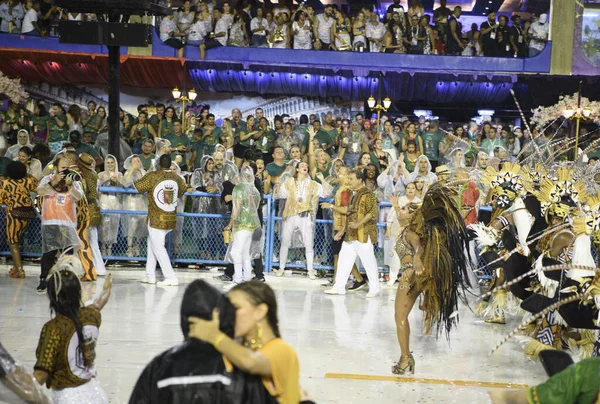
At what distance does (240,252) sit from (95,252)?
1.88 metres

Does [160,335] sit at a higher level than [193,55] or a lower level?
lower

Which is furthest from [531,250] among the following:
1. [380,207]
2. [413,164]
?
[413,164]

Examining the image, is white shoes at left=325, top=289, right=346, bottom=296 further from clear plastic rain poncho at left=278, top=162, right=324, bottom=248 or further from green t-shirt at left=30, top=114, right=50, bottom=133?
green t-shirt at left=30, top=114, right=50, bottom=133

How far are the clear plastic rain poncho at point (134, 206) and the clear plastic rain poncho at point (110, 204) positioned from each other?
0.09 m

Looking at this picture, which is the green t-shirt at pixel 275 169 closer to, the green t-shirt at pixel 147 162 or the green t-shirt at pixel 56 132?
the green t-shirt at pixel 147 162

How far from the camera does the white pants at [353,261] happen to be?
11148 millimetres

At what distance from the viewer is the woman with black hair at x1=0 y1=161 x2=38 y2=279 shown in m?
11.5

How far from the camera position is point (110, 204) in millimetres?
12531

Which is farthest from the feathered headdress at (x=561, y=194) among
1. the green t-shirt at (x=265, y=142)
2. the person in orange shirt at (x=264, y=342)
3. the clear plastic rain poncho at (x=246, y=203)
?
the green t-shirt at (x=265, y=142)

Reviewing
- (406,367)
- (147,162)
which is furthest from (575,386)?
(147,162)

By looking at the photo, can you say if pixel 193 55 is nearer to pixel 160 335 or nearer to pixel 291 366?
pixel 160 335

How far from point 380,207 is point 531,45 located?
27.0ft

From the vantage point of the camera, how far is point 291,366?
355 centimetres

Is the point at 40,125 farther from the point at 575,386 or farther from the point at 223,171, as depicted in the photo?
the point at 575,386
